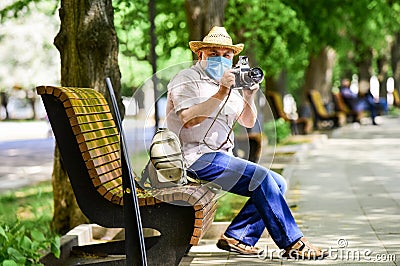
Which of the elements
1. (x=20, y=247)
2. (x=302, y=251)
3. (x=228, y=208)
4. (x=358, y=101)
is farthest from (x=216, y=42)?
(x=358, y=101)

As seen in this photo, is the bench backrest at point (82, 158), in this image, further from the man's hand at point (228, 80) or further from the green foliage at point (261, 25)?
the green foliage at point (261, 25)

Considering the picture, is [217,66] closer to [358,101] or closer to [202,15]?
[202,15]

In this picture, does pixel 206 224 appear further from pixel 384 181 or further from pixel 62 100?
pixel 384 181

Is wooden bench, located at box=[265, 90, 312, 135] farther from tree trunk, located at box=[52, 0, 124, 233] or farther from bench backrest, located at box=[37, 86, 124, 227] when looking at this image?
bench backrest, located at box=[37, 86, 124, 227]

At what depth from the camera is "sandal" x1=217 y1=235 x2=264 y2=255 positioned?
730 centimetres

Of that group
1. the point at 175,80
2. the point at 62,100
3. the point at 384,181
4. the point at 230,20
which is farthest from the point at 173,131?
the point at 230,20

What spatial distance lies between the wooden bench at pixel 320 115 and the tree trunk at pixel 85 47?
20225 mm

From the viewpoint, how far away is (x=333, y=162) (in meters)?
16.4

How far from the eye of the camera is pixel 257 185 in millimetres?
6797

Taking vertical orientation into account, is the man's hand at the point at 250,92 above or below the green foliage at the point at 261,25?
below

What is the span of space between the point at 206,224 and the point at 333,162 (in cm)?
1023

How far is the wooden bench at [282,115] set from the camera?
24.3 metres

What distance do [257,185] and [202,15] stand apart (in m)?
7.47

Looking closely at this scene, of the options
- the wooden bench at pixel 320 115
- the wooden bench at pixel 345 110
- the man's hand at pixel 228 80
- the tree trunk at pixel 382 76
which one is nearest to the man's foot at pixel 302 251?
the man's hand at pixel 228 80
